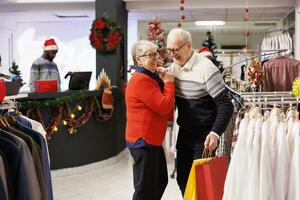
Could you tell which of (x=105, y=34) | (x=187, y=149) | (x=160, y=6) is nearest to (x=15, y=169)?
(x=187, y=149)

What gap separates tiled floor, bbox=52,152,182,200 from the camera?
190 inches

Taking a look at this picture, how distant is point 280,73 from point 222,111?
143 centimetres

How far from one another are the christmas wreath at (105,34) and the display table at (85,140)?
71 cm

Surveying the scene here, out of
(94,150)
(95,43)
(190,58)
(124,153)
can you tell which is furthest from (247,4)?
(190,58)

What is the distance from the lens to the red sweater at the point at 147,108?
293cm

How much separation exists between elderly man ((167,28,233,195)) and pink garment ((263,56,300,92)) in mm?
1319

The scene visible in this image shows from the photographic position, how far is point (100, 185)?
5281 millimetres

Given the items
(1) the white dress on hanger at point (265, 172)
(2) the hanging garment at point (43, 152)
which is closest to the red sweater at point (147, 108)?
(2) the hanging garment at point (43, 152)

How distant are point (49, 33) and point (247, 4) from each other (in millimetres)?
5962

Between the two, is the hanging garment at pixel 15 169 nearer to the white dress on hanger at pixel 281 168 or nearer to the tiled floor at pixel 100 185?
the white dress on hanger at pixel 281 168

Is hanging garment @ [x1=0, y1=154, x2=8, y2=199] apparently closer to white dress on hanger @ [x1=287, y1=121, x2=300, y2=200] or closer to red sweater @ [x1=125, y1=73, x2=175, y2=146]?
Result: red sweater @ [x1=125, y1=73, x2=175, y2=146]

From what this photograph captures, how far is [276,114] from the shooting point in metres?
2.10

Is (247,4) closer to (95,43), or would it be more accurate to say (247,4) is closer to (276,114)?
(95,43)

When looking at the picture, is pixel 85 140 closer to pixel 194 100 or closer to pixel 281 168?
pixel 194 100
